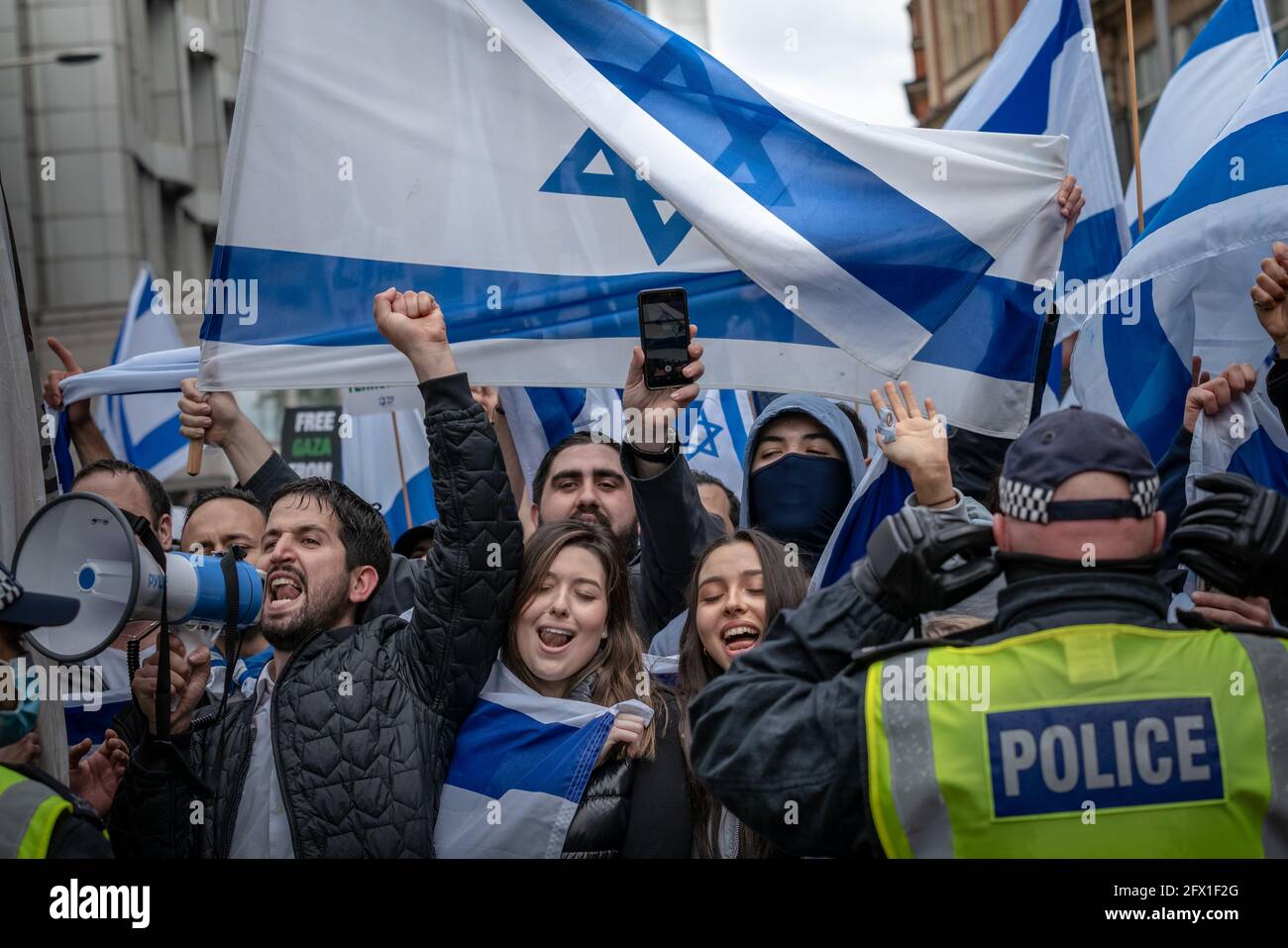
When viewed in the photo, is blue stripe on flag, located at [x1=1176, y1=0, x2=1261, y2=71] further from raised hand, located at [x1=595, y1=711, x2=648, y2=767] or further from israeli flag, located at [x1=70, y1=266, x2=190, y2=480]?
israeli flag, located at [x1=70, y1=266, x2=190, y2=480]

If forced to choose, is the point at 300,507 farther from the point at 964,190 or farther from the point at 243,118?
the point at 964,190

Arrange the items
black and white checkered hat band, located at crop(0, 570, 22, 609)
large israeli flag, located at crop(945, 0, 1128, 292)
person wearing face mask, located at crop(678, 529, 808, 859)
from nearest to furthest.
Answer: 1. black and white checkered hat band, located at crop(0, 570, 22, 609)
2. person wearing face mask, located at crop(678, 529, 808, 859)
3. large israeli flag, located at crop(945, 0, 1128, 292)

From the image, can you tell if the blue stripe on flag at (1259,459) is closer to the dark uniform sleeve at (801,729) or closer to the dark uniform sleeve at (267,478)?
the dark uniform sleeve at (801,729)

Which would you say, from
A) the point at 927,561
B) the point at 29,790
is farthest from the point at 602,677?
the point at 29,790

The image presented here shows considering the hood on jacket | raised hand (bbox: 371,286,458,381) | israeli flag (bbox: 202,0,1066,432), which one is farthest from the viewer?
the hood on jacket

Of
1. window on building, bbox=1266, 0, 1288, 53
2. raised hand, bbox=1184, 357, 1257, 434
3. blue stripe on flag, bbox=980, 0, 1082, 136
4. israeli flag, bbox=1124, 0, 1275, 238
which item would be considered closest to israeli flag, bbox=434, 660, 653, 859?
raised hand, bbox=1184, 357, 1257, 434

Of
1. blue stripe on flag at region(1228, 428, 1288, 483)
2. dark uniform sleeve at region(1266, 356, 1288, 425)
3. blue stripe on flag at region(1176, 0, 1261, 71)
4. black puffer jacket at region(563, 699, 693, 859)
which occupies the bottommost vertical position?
black puffer jacket at region(563, 699, 693, 859)

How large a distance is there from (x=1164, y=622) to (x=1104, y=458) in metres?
0.31

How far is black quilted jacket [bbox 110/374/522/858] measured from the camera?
11.6 ft

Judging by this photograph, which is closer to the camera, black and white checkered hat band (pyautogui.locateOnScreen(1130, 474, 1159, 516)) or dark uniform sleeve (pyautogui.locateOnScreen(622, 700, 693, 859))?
black and white checkered hat band (pyautogui.locateOnScreen(1130, 474, 1159, 516))

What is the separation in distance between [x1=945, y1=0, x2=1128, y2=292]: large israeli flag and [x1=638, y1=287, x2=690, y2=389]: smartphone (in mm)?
2128

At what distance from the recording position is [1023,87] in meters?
5.90

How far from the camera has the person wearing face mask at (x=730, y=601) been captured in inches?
154
